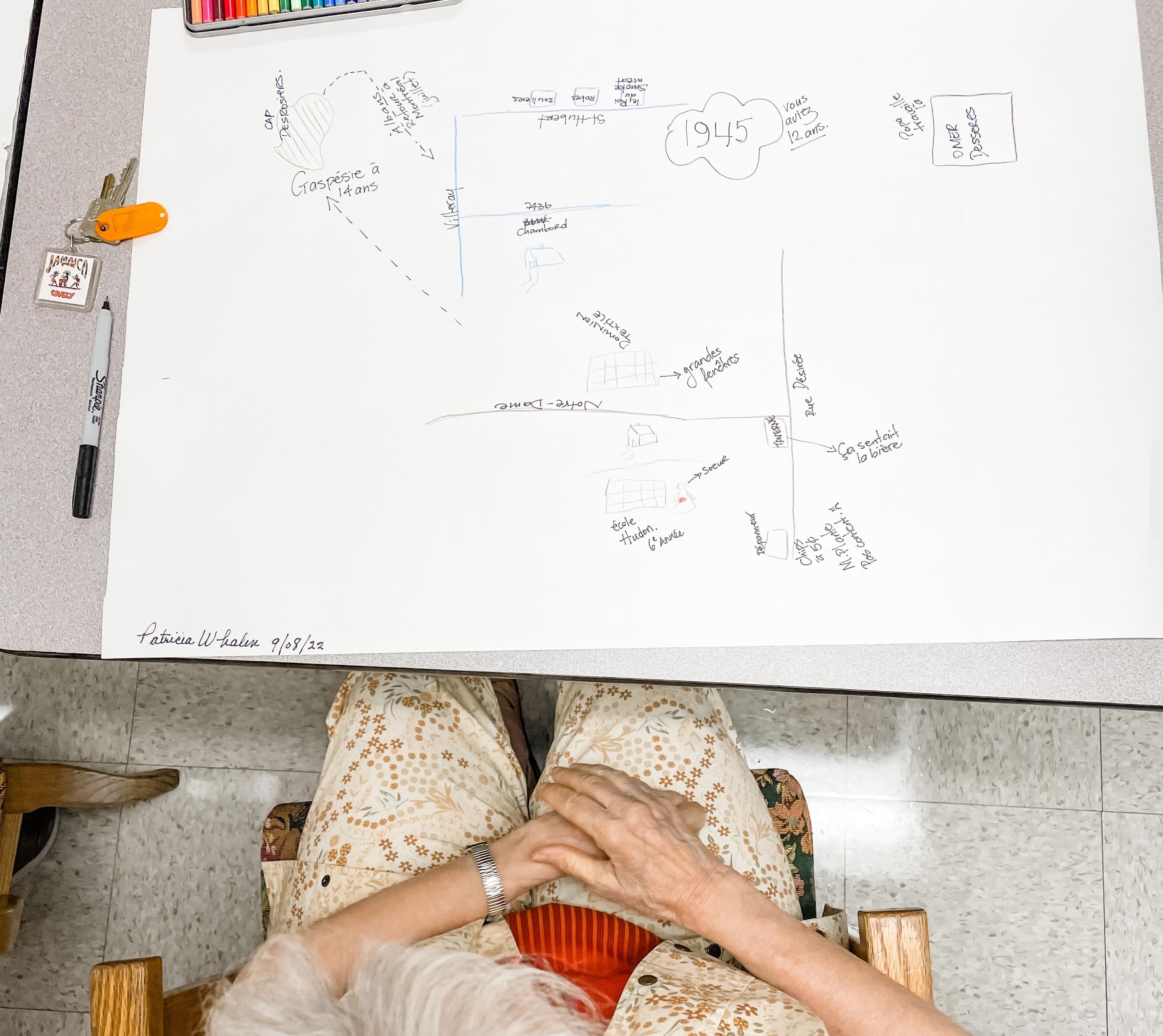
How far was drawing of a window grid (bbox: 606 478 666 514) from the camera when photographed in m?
0.84

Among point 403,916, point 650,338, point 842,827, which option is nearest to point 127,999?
point 403,916

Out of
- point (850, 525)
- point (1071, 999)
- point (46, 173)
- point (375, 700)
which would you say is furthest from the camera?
point (1071, 999)

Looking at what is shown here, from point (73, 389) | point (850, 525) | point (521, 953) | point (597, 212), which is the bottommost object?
point (521, 953)

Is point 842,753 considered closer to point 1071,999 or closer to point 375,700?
point 1071,999

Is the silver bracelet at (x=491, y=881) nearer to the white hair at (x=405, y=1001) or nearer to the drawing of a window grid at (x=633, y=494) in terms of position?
the white hair at (x=405, y=1001)

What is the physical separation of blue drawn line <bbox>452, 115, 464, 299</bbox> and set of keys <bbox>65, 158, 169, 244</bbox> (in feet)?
0.98

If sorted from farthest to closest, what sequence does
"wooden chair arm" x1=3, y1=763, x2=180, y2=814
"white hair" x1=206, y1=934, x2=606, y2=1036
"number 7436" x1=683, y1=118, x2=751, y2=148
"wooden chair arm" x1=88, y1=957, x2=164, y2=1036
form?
"wooden chair arm" x1=3, y1=763, x2=180, y2=814
"number 7436" x1=683, y1=118, x2=751, y2=148
"wooden chair arm" x1=88, y1=957, x2=164, y2=1036
"white hair" x1=206, y1=934, x2=606, y2=1036

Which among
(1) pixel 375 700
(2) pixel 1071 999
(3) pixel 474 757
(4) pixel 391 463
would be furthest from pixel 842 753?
(4) pixel 391 463

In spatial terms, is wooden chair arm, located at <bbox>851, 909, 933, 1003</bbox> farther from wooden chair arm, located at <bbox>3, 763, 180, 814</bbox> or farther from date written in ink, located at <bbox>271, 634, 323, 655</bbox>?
wooden chair arm, located at <bbox>3, 763, 180, 814</bbox>

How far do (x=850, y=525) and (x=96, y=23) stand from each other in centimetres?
94

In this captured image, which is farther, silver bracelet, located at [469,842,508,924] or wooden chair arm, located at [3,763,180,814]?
wooden chair arm, located at [3,763,180,814]

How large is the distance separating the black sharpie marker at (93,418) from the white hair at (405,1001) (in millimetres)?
473

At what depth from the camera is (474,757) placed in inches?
41.8

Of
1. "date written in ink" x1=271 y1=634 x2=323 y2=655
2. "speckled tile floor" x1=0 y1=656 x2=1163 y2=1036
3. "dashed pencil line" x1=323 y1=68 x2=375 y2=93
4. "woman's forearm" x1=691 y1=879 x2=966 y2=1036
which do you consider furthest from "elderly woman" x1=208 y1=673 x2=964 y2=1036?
"dashed pencil line" x1=323 y1=68 x2=375 y2=93
